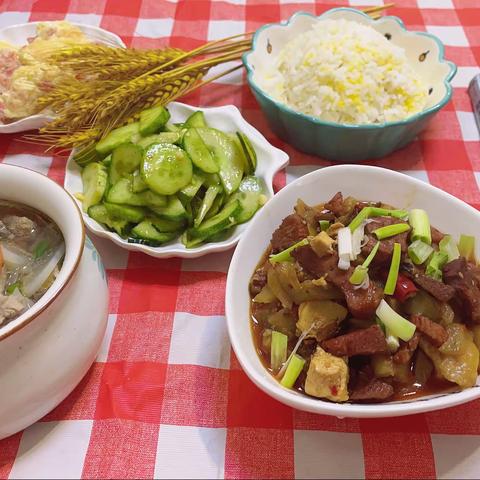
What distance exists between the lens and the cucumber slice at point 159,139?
187cm

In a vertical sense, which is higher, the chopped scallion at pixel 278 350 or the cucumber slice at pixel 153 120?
the cucumber slice at pixel 153 120

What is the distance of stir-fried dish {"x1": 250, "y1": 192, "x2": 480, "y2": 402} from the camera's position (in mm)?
1218

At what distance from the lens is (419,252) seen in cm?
136

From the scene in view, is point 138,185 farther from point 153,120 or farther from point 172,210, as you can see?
point 153,120

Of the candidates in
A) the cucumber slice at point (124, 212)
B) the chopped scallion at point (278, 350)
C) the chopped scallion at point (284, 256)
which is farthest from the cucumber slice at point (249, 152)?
→ the chopped scallion at point (278, 350)

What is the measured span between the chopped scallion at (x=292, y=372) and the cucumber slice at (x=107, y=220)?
0.78 m

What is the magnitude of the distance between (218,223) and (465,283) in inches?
31.6

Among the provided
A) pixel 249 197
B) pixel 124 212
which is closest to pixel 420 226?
pixel 249 197

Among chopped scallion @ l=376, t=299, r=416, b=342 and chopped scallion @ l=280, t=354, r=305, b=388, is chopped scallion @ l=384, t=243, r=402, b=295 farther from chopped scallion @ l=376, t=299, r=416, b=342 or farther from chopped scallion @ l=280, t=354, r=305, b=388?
chopped scallion @ l=280, t=354, r=305, b=388

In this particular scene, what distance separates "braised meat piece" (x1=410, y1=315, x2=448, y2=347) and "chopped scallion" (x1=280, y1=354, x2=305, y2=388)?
311 mm

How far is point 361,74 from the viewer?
2.03 meters

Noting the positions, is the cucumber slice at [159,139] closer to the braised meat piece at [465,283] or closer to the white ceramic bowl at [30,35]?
the white ceramic bowl at [30,35]

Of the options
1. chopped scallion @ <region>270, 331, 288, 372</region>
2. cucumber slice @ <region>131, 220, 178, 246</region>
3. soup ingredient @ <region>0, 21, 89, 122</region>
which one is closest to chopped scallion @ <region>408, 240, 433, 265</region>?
chopped scallion @ <region>270, 331, 288, 372</region>

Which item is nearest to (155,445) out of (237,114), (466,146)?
(237,114)
